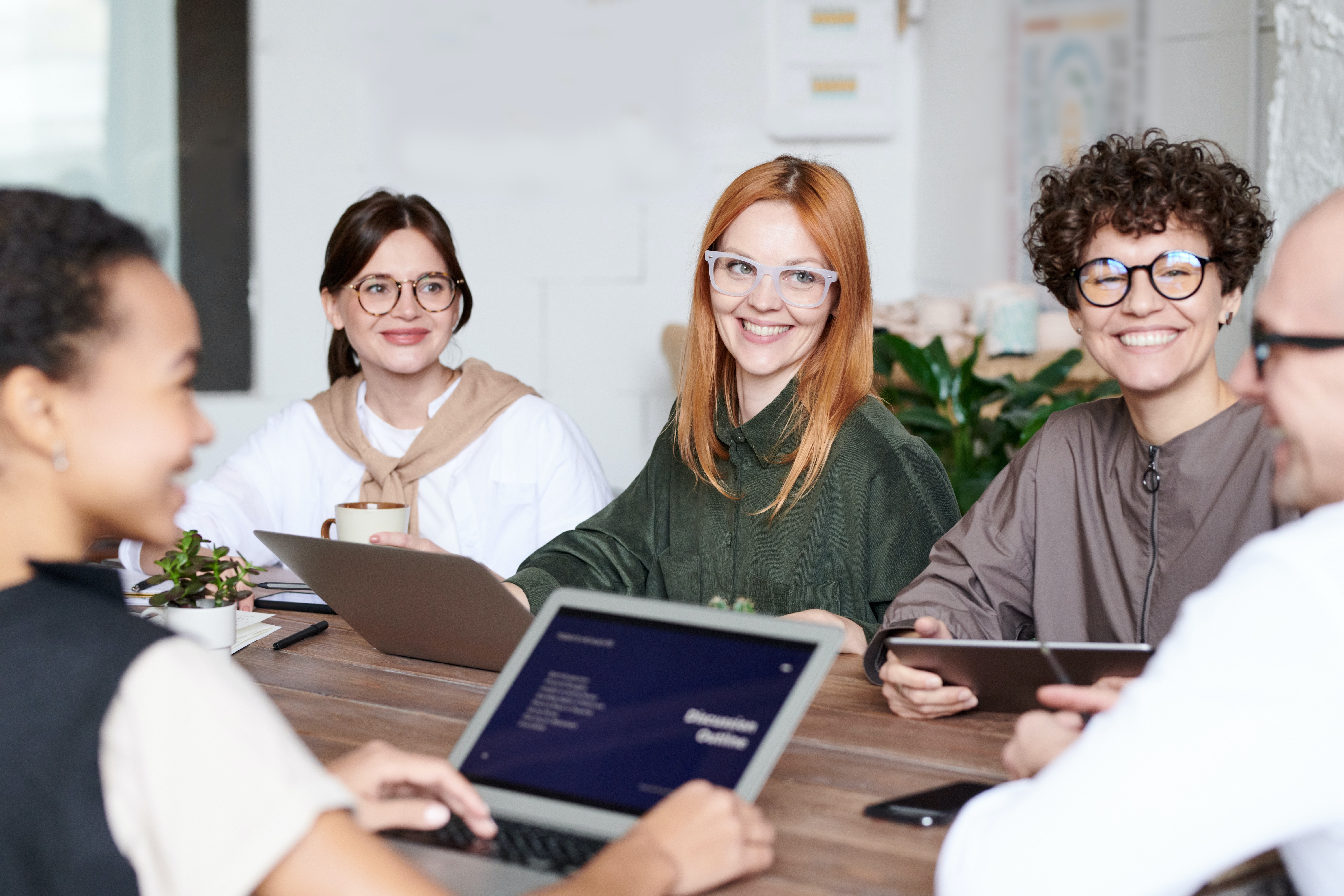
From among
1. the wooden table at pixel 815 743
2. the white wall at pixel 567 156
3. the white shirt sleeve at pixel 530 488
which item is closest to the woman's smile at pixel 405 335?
the white shirt sleeve at pixel 530 488

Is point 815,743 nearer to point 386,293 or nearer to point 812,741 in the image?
point 812,741

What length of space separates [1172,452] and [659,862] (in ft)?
3.66

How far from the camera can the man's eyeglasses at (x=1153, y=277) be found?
167 cm

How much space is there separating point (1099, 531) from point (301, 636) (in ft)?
3.86

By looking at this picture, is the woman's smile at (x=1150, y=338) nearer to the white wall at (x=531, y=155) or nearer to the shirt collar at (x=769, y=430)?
the shirt collar at (x=769, y=430)

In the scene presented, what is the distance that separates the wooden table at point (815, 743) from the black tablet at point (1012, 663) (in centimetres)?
4

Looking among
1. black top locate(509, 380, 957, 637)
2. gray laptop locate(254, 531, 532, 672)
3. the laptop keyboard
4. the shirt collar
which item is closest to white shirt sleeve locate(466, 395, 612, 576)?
black top locate(509, 380, 957, 637)

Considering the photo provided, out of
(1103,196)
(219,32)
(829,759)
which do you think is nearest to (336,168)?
(219,32)

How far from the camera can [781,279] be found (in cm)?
203

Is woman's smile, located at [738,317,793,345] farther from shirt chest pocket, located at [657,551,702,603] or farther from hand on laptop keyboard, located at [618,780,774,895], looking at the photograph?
hand on laptop keyboard, located at [618,780,774,895]

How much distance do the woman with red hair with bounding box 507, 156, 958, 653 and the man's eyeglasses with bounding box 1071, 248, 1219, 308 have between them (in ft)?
1.32

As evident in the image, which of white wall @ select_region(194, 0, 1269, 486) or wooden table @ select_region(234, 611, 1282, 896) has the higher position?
white wall @ select_region(194, 0, 1269, 486)

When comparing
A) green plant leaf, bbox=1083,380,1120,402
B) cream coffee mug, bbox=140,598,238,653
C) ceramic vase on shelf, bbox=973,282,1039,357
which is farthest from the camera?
ceramic vase on shelf, bbox=973,282,1039,357

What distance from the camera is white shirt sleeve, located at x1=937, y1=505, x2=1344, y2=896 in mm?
739
